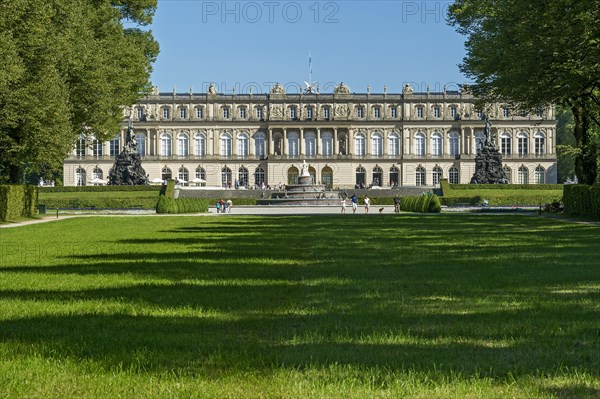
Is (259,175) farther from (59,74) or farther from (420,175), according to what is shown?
(59,74)

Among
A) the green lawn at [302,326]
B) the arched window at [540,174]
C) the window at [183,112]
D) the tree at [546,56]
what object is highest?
the window at [183,112]

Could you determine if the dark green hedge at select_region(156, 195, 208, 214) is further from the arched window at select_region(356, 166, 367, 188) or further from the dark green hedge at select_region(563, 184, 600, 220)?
the arched window at select_region(356, 166, 367, 188)

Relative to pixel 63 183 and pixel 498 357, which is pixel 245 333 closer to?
pixel 498 357

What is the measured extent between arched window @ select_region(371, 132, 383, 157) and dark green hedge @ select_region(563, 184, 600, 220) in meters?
64.4

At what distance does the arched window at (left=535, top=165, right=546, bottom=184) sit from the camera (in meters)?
102

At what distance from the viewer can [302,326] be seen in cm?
788

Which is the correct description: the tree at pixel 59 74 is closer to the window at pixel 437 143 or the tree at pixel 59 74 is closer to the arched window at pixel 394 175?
the arched window at pixel 394 175

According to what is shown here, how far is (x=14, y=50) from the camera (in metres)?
30.0

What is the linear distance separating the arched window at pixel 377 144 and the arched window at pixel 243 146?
15.3 meters

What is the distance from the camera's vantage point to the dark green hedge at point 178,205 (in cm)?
4975

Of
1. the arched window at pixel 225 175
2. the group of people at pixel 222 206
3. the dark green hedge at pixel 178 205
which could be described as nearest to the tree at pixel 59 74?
the dark green hedge at pixel 178 205

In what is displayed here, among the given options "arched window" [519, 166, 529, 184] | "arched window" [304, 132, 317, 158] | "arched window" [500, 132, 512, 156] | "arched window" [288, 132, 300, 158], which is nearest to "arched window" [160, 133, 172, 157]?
"arched window" [288, 132, 300, 158]

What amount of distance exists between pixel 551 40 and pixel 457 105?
77.7 meters

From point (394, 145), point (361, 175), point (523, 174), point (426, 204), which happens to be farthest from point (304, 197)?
point (523, 174)
